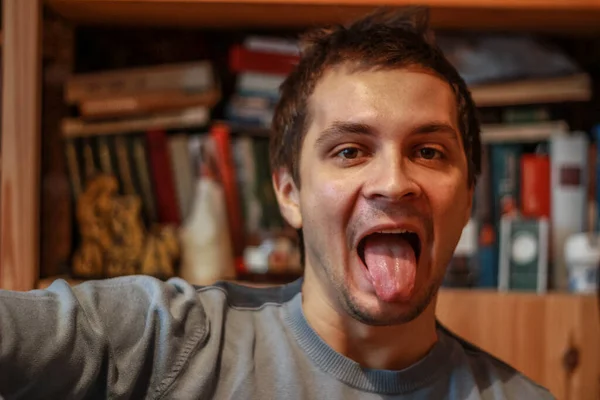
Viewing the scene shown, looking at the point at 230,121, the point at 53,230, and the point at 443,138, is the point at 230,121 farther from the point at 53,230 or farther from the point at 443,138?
the point at 443,138

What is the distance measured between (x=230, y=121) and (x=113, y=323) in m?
0.73

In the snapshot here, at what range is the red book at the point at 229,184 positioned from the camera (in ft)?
4.12

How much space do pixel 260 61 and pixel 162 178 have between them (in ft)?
1.10

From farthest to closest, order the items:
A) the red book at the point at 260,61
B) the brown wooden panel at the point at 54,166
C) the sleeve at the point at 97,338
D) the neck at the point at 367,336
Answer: the red book at the point at 260,61 < the brown wooden panel at the point at 54,166 < the neck at the point at 367,336 < the sleeve at the point at 97,338

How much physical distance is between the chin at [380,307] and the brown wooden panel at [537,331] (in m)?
0.39

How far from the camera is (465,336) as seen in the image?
1.12 meters

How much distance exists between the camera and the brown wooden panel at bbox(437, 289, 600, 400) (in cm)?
112

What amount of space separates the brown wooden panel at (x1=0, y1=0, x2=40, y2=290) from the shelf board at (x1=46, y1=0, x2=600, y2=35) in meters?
0.10

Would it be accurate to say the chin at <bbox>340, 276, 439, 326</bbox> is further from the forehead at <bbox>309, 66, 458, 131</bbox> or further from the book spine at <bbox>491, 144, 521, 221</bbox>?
the book spine at <bbox>491, 144, 521, 221</bbox>

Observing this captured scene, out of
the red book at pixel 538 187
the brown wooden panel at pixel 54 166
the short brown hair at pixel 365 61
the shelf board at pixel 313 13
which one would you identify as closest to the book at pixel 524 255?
the red book at pixel 538 187

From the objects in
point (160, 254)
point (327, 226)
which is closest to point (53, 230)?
point (160, 254)

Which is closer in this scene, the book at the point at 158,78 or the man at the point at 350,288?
the man at the point at 350,288

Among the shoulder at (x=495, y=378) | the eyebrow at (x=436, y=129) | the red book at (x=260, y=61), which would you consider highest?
the red book at (x=260, y=61)

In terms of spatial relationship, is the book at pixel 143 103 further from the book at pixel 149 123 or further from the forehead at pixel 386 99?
the forehead at pixel 386 99
